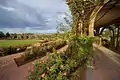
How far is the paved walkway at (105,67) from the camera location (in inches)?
198

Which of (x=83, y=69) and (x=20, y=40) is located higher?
(x=20, y=40)

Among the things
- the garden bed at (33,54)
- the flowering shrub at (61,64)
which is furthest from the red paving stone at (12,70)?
the flowering shrub at (61,64)

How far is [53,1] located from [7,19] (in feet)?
5.78

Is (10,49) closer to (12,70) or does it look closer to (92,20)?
(12,70)

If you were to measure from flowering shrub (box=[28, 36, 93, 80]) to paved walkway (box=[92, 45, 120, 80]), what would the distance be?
0.51 metres

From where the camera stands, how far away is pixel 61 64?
386cm

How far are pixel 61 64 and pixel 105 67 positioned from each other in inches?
75.1

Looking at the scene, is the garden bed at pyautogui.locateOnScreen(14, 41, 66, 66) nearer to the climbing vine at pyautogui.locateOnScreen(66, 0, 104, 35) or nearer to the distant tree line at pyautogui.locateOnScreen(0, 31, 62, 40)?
the distant tree line at pyautogui.locateOnScreen(0, 31, 62, 40)

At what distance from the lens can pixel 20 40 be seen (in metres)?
7.93

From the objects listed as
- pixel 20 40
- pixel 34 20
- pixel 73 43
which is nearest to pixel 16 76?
pixel 73 43

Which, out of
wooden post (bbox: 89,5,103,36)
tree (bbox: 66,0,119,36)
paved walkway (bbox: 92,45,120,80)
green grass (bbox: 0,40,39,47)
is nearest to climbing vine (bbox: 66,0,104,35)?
tree (bbox: 66,0,119,36)

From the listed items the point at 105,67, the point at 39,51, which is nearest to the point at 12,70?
the point at 39,51

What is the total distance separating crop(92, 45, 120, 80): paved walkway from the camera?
5.03 metres

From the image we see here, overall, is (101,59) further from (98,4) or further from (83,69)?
(98,4)
